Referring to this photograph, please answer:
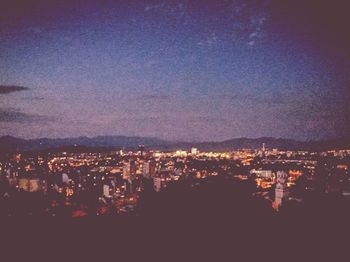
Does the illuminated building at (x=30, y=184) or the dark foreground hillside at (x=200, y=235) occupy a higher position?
the dark foreground hillside at (x=200, y=235)

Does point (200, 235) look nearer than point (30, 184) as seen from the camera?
Yes

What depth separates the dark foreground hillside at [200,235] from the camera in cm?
718

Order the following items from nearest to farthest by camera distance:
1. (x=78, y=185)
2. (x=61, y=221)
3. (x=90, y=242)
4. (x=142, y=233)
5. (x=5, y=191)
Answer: (x=142, y=233), (x=90, y=242), (x=61, y=221), (x=5, y=191), (x=78, y=185)

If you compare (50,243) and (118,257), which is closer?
(118,257)

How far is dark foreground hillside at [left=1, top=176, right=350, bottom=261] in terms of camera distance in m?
7.18

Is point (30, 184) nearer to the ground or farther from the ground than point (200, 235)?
nearer to the ground

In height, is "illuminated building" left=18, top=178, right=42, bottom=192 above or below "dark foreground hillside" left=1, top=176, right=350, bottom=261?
below

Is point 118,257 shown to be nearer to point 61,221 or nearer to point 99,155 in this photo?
point 61,221

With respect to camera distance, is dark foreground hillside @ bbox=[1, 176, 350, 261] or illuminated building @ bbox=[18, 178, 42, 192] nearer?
dark foreground hillside @ bbox=[1, 176, 350, 261]

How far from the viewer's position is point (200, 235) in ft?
24.9

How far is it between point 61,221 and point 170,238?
5893mm

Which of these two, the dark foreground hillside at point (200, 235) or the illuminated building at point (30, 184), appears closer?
the dark foreground hillside at point (200, 235)

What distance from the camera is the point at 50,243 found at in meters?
8.77

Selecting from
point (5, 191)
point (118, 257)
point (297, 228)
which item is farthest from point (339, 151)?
point (118, 257)
